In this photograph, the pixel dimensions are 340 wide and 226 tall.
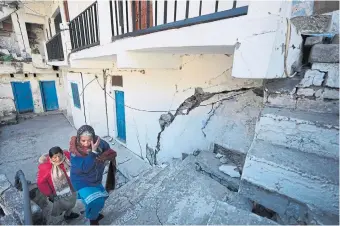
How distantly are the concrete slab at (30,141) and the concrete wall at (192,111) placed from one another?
3.17 meters

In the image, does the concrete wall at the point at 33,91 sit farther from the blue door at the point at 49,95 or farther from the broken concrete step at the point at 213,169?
the broken concrete step at the point at 213,169

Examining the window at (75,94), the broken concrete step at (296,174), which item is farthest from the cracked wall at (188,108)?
the window at (75,94)

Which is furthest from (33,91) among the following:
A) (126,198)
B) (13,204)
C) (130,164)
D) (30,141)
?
(126,198)

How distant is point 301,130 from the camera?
149cm

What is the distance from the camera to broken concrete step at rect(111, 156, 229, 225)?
197 cm

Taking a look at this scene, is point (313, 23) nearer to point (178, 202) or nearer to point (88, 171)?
point (178, 202)

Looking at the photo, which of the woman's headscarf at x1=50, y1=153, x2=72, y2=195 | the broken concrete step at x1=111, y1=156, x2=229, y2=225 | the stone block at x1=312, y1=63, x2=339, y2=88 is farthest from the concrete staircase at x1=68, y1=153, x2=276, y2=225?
the stone block at x1=312, y1=63, x2=339, y2=88

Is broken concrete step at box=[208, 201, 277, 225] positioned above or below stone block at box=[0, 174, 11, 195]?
above

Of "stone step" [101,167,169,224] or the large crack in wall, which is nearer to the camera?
"stone step" [101,167,169,224]

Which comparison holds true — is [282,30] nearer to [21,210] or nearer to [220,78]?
[220,78]

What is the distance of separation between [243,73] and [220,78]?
175cm

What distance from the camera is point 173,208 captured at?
210 centimetres

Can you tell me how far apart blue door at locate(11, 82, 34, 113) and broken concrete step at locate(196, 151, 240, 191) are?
11881 mm

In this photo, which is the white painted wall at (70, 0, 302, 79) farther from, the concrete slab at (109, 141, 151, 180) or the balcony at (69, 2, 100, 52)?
the concrete slab at (109, 141, 151, 180)
